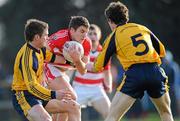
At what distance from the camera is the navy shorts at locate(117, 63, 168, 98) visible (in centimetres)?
1078

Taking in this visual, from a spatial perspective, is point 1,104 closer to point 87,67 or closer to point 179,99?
point 179,99

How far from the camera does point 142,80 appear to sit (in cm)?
1077

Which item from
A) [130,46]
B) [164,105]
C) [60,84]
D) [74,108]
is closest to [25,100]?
[74,108]

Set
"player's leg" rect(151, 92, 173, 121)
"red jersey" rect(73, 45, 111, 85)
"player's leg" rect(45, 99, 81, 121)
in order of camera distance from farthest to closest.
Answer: "red jersey" rect(73, 45, 111, 85) < "player's leg" rect(45, 99, 81, 121) < "player's leg" rect(151, 92, 173, 121)

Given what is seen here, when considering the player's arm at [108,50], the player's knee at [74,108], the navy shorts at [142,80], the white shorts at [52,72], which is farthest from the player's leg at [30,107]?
the navy shorts at [142,80]

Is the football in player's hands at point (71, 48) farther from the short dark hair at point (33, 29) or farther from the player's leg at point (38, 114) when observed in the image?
the player's leg at point (38, 114)

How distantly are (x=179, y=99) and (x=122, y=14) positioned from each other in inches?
445

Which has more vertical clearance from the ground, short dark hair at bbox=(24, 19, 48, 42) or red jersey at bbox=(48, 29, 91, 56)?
short dark hair at bbox=(24, 19, 48, 42)

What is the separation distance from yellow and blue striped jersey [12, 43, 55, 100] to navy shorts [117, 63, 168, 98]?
44.8 inches

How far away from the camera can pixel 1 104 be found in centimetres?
2227

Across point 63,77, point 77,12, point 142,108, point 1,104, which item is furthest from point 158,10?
point 63,77

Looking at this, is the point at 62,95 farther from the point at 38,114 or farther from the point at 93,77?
the point at 93,77

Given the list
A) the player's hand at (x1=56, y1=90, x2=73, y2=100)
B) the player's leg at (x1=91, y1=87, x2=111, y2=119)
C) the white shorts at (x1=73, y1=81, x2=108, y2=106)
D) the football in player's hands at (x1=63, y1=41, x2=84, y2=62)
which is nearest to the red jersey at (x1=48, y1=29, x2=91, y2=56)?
the football in player's hands at (x1=63, y1=41, x2=84, y2=62)

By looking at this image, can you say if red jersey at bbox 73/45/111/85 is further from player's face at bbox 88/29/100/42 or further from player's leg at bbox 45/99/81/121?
player's leg at bbox 45/99/81/121
